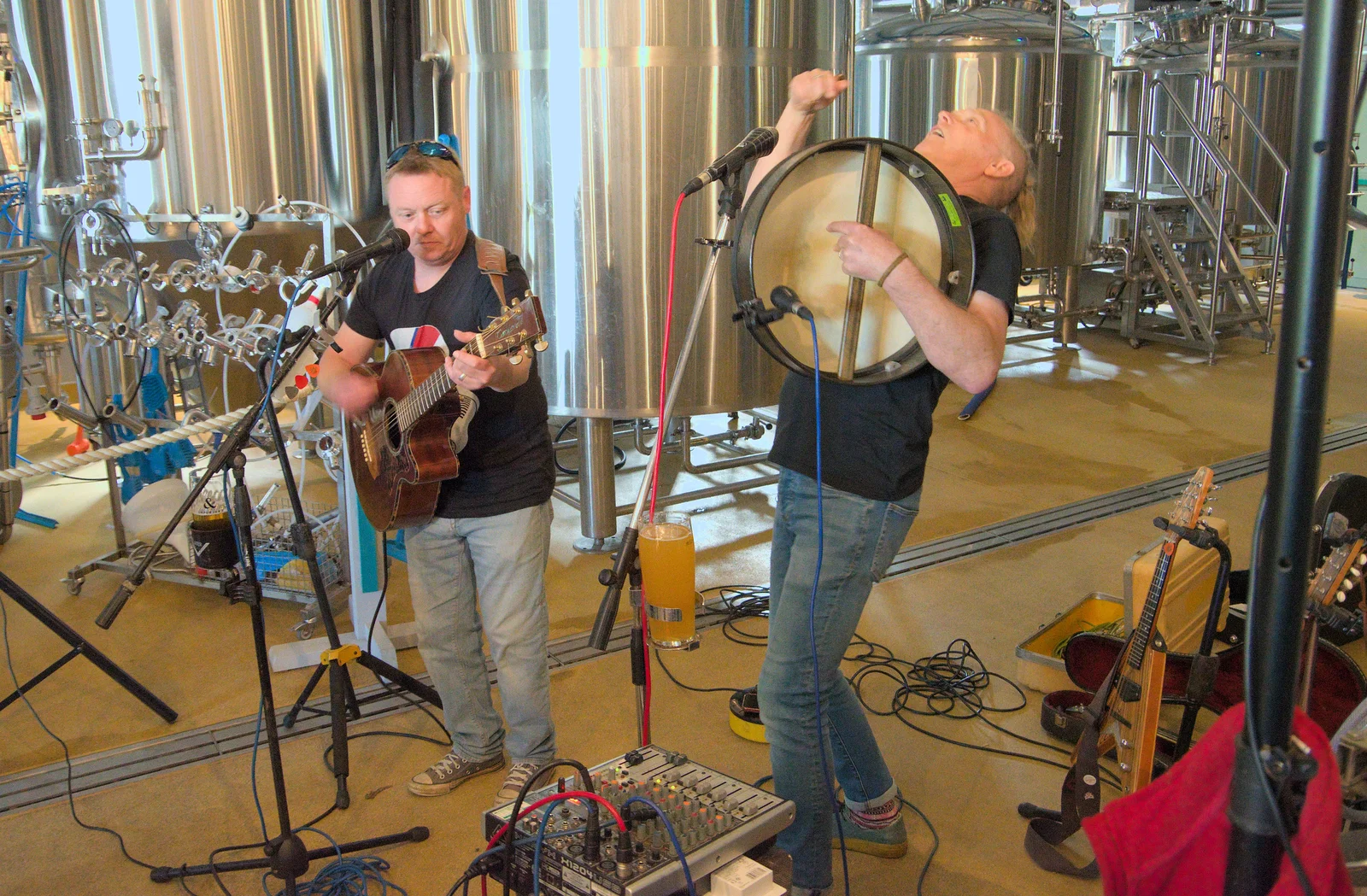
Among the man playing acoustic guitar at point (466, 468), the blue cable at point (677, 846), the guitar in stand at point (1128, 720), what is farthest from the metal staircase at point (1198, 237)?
the blue cable at point (677, 846)

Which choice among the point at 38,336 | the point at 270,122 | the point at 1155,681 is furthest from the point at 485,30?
the point at 1155,681

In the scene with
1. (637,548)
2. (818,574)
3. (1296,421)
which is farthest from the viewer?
(818,574)

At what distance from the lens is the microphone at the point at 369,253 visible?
234 cm

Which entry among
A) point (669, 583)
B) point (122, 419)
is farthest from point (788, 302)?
point (122, 419)

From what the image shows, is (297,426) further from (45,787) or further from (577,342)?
(45,787)

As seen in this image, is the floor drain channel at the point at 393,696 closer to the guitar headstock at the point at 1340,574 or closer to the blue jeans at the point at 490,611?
the guitar headstock at the point at 1340,574

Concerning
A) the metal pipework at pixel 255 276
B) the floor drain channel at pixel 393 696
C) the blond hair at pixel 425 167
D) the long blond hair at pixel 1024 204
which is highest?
the blond hair at pixel 425 167

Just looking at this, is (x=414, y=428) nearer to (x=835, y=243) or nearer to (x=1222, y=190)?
(x=835, y=243)

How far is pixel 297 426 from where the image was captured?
3.90m

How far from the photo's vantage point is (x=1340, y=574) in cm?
235

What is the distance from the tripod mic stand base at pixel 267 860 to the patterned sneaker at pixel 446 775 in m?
0.19

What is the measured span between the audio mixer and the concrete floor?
31.0 inches

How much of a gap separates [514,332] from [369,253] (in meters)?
0.40

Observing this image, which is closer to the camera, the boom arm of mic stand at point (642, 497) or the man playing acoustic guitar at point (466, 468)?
the boom arm of mic stand at point (642, 497)
